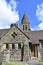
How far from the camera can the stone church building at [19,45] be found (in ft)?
123

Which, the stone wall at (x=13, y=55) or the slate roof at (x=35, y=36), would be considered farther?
the slate roof at (x=35, y=36)

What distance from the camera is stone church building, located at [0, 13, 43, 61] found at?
37.6m

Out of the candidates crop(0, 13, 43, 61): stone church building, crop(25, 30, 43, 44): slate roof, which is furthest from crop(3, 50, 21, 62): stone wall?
crop(25, 30, 43, 44): slate roof

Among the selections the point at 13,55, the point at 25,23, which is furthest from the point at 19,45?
the point at 25,23

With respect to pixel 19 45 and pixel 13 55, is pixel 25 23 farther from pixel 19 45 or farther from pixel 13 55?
pixel 13 55

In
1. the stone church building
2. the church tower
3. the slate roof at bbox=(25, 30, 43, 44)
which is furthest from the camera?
the church tower

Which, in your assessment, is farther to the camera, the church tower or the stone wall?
the church tower

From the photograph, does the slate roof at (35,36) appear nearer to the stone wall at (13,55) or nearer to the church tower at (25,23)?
the stone wall at (13,55)

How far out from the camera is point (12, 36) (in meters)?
39.2

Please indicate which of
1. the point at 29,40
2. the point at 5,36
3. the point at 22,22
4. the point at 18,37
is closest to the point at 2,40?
the point at 5,36

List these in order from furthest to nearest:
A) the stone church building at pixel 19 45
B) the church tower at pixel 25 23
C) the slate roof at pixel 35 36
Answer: the church tower at pixel 25 23 → the slate roof at pixel 35 36 → the stone church building at pixel 19 45

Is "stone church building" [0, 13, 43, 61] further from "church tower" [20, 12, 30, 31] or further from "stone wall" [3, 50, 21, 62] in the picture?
"church tower" [20, 12, 30, 31]

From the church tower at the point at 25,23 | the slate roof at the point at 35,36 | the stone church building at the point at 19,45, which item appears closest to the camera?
the stone church building at the point at 19,45

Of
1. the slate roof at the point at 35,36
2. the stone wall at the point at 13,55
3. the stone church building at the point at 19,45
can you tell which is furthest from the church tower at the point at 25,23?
the stone wall at the point at 13,55
